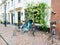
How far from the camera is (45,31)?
19.3 meters

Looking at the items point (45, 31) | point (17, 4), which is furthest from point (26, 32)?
point (17, 4)

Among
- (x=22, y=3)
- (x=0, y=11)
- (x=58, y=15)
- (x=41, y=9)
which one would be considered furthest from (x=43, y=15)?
(x=0, y=11)

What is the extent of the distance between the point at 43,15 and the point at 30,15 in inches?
47.1

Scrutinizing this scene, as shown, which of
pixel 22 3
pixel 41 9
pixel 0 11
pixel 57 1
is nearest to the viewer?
pixel 41 9

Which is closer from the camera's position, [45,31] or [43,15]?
[43,15]

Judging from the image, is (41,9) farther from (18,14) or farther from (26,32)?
(18,14)

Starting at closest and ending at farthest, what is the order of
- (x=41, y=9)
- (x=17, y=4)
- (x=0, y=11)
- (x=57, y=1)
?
1. (x=41, y=9)
2. (x=57, y=1)
3. (x=17, y=4)
4. (x=0, y=11)

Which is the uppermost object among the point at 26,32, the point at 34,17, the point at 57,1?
the point at 57,1

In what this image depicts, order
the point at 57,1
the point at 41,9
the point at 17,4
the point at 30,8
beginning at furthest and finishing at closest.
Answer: the point at 17,4
the point at 57,1
the point at 30,8
the point at 41,9

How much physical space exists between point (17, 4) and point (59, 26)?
14.8 m

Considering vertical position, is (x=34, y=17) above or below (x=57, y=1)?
below

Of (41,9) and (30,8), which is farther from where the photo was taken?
(30,8)

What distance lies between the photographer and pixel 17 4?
32.3 m

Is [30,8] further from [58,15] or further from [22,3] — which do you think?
[22,3]
